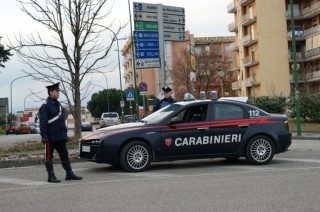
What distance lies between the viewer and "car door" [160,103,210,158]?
1049 cm

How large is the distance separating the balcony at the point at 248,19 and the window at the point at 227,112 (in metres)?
55.2

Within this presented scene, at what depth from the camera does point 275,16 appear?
63.3m

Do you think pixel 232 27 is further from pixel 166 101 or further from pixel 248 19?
pixel 166 101

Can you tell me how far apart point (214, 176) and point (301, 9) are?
5925cm

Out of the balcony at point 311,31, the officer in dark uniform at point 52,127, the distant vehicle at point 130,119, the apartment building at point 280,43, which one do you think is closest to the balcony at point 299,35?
the apartment building at point 280,43

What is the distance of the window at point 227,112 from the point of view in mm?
10977

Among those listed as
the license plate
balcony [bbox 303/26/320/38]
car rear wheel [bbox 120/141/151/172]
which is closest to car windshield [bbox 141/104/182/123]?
car rear wheel [bbox 120/141/151/172]

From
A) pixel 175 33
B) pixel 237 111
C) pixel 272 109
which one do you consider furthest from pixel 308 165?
pixel 272 109

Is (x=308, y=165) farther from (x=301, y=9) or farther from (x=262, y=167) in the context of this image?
(x=301, y=9)

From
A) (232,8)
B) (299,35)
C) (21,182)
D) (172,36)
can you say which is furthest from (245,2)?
(21,182)

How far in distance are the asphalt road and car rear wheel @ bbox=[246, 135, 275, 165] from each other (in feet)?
0.83

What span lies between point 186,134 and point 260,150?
177cm

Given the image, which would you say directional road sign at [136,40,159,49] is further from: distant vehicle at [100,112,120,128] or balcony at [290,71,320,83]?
balcony at [290,71,320,83]

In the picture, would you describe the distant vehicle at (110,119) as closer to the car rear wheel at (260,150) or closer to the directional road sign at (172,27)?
the directional road sign at (172,27)
